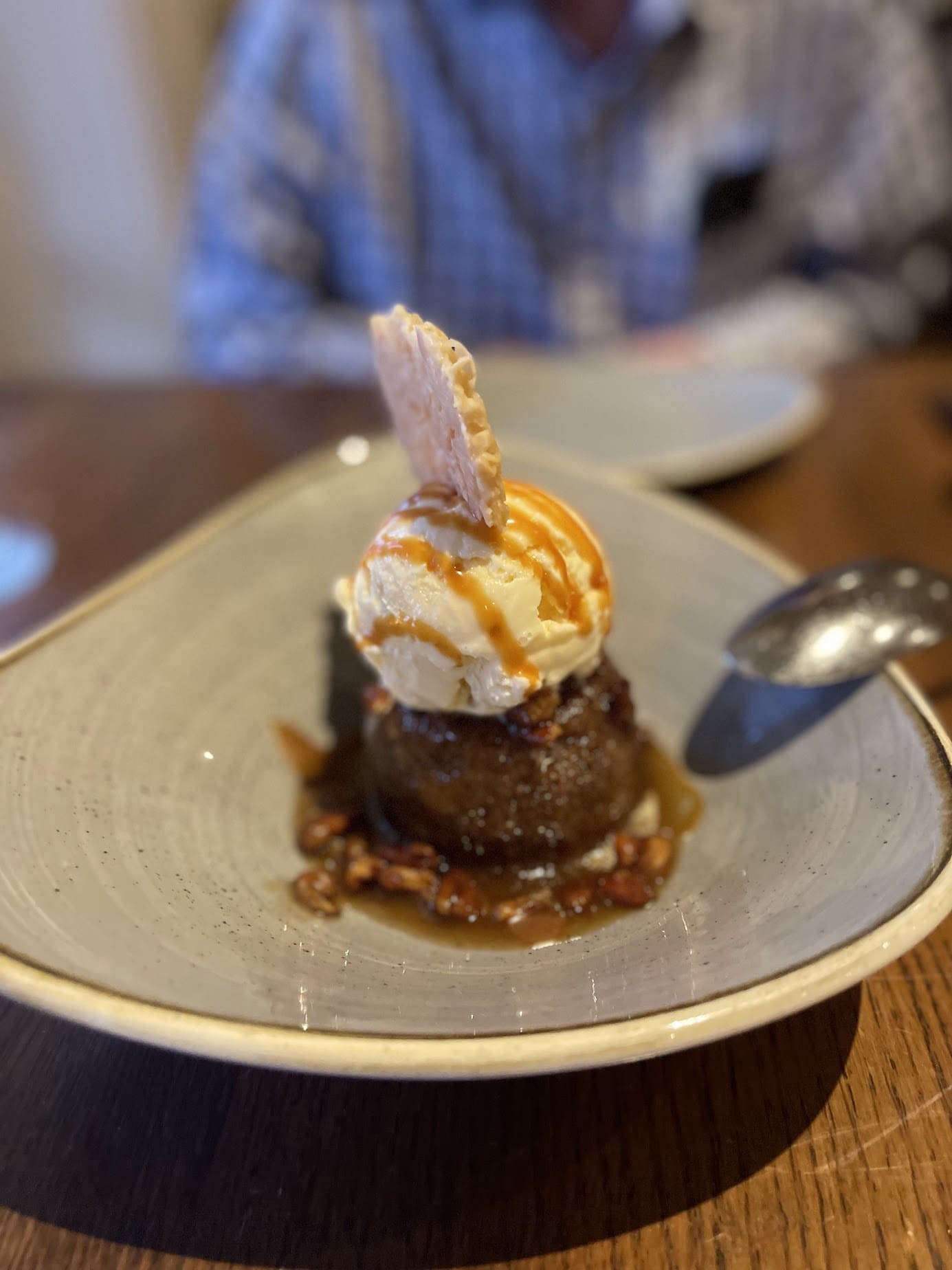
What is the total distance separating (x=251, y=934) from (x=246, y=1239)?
0.96 ft

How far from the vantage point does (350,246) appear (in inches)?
147

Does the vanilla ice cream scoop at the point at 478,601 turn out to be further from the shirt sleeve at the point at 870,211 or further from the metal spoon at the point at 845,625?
the shirt sleeve at the point at 870,211

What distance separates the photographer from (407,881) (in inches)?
48.7

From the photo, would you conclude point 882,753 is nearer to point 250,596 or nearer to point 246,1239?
point 246,1239

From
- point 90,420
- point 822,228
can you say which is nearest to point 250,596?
point 90,420

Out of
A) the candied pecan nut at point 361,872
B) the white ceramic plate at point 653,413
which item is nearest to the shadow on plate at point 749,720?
the candied pecan nut at point 361,872

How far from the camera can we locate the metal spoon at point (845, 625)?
4.40 feet

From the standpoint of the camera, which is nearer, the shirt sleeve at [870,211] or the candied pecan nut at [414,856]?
the candied pecan nut at [414,856]

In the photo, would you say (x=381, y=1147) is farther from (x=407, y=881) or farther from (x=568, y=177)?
(x=568, y=177)

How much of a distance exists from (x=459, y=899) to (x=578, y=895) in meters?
0.16

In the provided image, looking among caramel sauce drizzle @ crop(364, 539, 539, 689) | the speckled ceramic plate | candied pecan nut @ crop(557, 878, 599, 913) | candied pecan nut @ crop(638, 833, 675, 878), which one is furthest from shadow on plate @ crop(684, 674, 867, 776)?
caramel sauce drizzle @ crop(364, 539, 539, 689)

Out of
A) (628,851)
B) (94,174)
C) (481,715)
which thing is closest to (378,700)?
(481,715)

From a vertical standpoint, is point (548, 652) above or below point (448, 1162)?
above

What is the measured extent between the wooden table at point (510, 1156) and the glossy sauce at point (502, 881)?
0.72 ft
